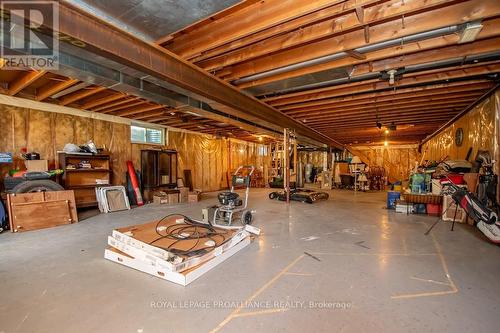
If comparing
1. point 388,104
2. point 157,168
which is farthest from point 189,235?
point 388,104

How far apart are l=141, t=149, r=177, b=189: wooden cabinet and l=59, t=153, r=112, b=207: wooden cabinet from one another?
1.04 meters

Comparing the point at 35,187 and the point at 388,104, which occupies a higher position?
the point at 388,104

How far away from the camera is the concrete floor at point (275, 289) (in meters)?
1.57

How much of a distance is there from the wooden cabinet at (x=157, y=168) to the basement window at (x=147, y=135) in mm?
489

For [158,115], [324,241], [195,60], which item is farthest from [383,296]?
[158,115]

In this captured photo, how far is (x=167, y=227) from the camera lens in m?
3.31

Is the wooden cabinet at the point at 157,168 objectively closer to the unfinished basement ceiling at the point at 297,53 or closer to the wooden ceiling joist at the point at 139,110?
the wooden ceiling joist at the point at 139,110

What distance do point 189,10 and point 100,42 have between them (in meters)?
0.96

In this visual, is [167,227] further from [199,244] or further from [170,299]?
[170,299]

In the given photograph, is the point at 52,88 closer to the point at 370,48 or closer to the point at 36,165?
the point at 36,165

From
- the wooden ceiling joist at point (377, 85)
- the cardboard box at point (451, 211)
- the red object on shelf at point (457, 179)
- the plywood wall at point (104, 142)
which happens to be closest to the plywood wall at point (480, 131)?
the red object on shelf at point (457, 179)

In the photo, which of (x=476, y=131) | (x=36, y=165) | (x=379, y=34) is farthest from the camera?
(x=476, y=131)

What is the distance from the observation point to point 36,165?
4.79 metres

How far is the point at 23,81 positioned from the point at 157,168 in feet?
12.4
